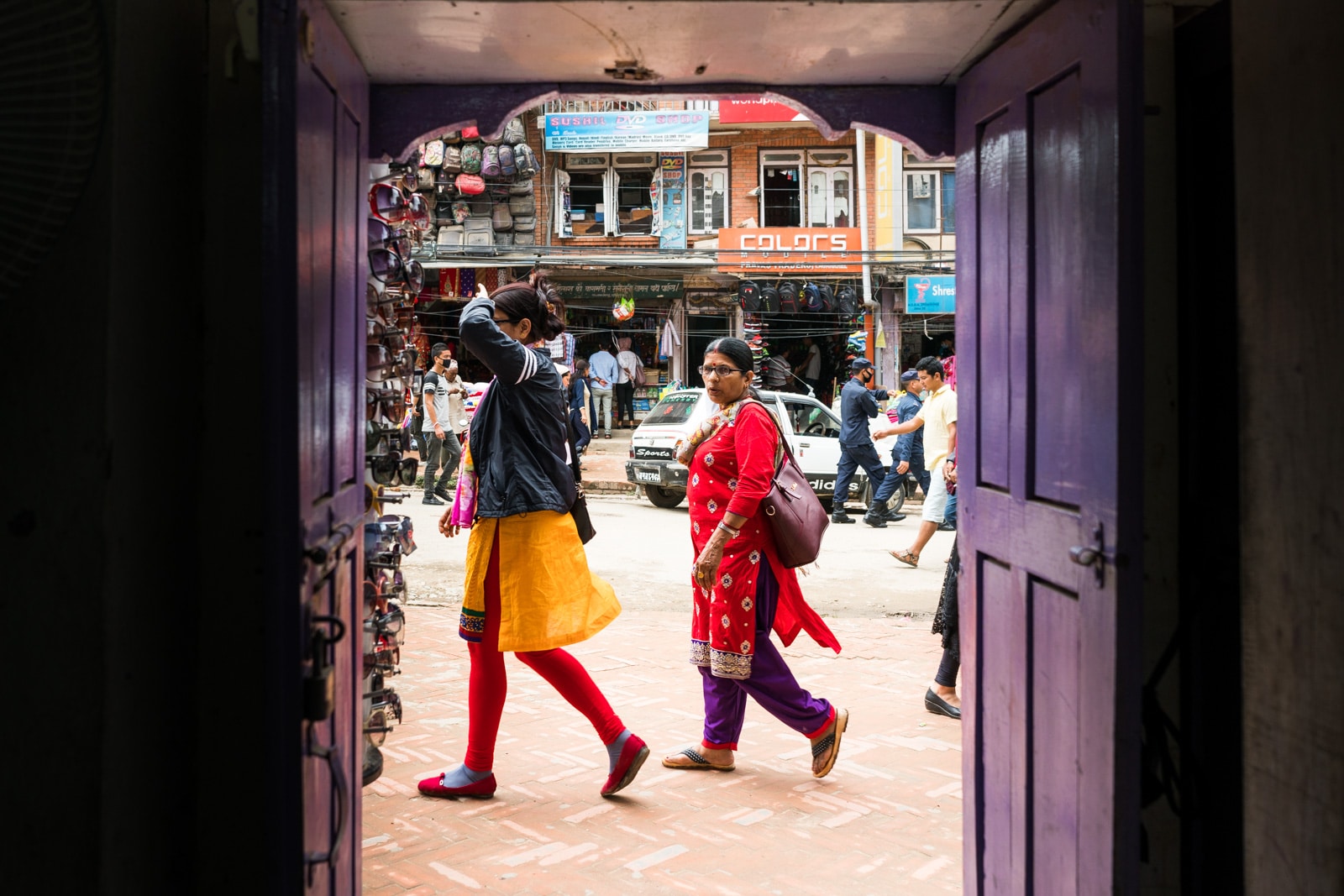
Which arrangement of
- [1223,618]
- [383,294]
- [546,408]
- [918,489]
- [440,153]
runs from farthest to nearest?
[440,153] < [918,489] < [546,408] < [383,294] < [1223,618]

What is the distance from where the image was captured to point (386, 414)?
3553 millimetres

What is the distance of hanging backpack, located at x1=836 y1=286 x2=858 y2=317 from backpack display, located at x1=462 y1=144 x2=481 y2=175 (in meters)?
8.30

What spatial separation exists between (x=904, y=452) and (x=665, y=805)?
9.56m

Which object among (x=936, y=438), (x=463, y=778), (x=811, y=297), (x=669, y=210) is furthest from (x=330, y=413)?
(x=669, y=210)

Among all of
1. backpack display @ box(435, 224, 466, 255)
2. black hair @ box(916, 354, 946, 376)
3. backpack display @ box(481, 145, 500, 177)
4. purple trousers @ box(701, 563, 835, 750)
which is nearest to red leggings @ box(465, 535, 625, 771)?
purple trousers @ box(701, 563, 835, 750)

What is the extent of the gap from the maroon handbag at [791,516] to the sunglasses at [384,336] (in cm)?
165

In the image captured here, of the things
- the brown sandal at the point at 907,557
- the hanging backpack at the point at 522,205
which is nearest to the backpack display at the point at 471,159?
the hanging backpack at the point at 522,205

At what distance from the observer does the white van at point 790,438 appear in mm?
13766

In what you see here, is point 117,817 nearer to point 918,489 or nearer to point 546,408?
point 546,408

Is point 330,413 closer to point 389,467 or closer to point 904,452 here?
point 389,467

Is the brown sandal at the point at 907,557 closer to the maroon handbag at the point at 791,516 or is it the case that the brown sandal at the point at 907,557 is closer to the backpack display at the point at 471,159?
the maroon handbag at the point at 791,516

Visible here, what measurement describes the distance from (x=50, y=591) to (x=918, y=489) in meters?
15.1

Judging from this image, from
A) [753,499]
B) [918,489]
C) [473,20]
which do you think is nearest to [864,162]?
[918,489]

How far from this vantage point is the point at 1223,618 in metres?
2.52
